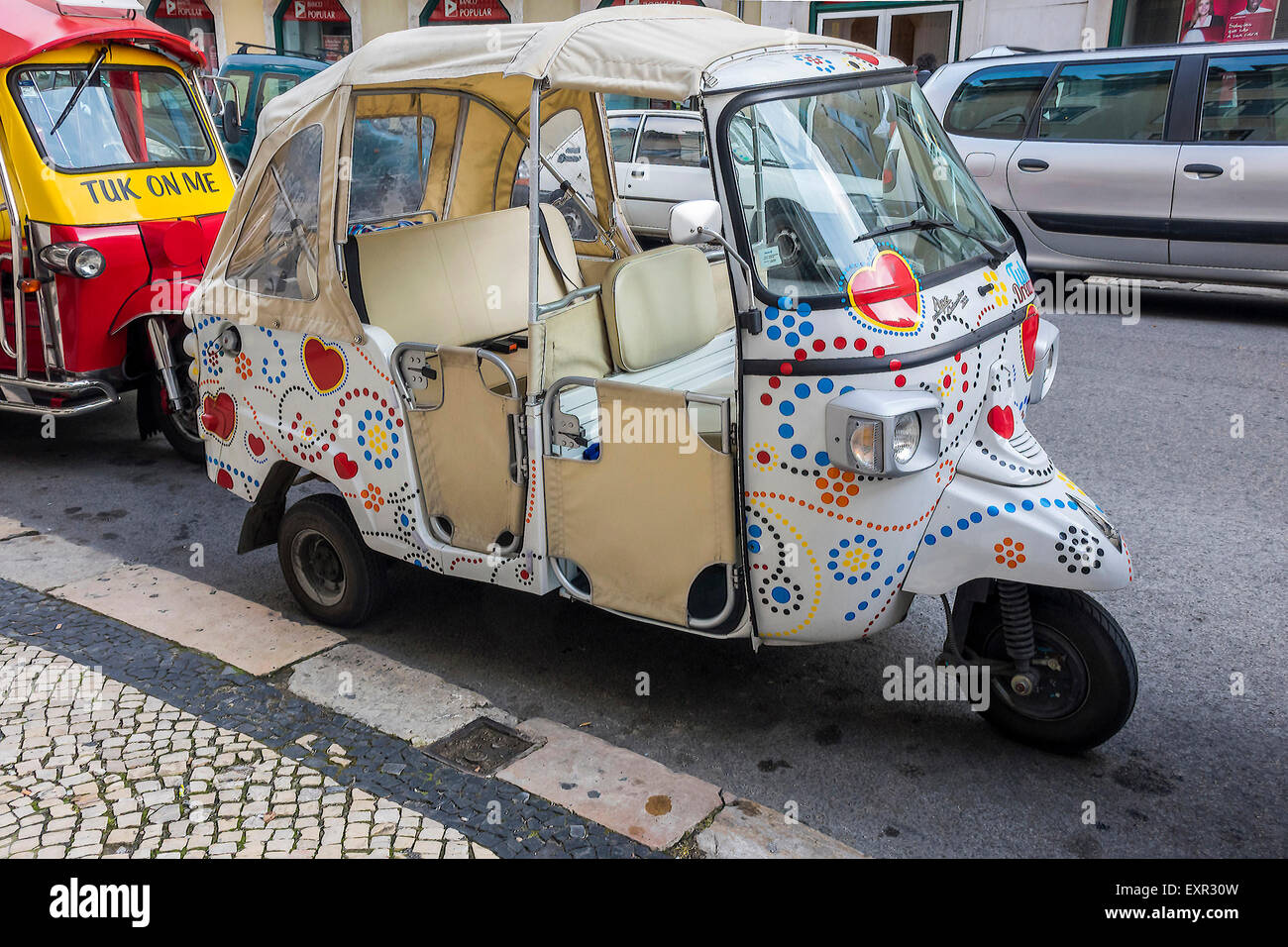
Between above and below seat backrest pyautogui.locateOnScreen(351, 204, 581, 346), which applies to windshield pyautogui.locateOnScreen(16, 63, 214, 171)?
above

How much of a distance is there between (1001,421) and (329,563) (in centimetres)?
271

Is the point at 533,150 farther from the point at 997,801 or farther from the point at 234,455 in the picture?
the point at 997,801

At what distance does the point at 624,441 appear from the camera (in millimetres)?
3721

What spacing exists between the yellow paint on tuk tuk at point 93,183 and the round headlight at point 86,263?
21 centimetres

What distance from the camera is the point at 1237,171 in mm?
8820

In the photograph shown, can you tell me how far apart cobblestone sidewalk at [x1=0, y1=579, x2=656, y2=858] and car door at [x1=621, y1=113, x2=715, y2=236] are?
7.98 m

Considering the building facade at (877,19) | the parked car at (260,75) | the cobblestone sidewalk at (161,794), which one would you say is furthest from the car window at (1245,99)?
the parked car at (260,75)

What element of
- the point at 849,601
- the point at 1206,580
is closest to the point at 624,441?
the point at 849,601

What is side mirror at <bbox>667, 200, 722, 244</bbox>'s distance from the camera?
3.36 meters

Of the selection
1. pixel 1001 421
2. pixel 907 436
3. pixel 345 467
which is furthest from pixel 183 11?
pixel 907 436

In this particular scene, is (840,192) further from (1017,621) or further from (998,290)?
(1017,621)

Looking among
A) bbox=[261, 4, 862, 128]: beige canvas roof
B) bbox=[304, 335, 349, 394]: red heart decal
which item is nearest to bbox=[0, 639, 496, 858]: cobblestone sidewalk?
bbox=[304, 335, 349, 394]: red heart decal

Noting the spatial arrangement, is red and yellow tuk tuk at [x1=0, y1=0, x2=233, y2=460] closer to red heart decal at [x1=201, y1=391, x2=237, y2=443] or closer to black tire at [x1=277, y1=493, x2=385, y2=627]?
red heart decal at [x1=201, y1=391, x2=237, y2=443]

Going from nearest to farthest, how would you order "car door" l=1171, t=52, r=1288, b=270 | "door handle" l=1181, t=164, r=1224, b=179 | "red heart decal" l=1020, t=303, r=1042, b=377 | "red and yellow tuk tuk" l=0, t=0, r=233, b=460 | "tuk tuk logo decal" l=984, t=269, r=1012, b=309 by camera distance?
"tuk tuk logo decal" l=984, t=269, r=1012, b=309 → "red heart decal" l=1020, t=303, r=1042, b=377 → "red and yellow tuk tuk" l=0, t=0, r=233, b=460 → "car door" l=1171, t=52, r=1288, b=270 → "door handle" l=1181, t=164, r=1224, b=179
